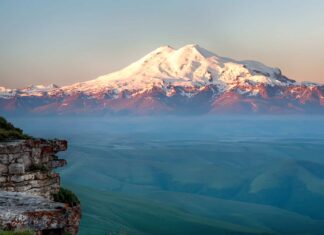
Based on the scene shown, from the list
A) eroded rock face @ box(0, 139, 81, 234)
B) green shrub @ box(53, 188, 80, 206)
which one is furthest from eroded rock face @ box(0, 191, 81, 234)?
green shrub @ box(53, 188, 80, 206)

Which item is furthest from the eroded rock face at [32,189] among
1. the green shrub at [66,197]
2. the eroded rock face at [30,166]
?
the green shrub at [66,197]

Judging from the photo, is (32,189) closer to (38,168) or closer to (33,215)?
(38,168)

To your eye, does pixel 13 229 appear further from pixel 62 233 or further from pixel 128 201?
pixel 128 201

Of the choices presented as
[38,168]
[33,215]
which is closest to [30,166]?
[38,168]

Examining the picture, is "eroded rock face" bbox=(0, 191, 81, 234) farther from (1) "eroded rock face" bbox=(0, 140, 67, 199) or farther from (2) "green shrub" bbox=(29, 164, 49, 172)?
(2) "green shrub" bbox=(29, 164, 49, 172)

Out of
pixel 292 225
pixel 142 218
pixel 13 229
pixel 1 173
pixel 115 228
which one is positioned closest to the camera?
pixel 13 229

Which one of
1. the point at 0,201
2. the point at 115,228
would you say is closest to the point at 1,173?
the point at 0,201

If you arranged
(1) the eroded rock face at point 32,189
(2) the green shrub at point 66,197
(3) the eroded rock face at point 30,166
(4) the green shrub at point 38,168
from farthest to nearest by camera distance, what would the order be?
(2) the green shrub at point 66,197 < (4) the green shrub at point 38,168 < (3) the eroded rock face at point 30,166 < (1) the eroded rock face at point 32,189

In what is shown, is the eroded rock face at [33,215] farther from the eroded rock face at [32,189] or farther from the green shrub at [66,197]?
the green shrub at [66,197]
